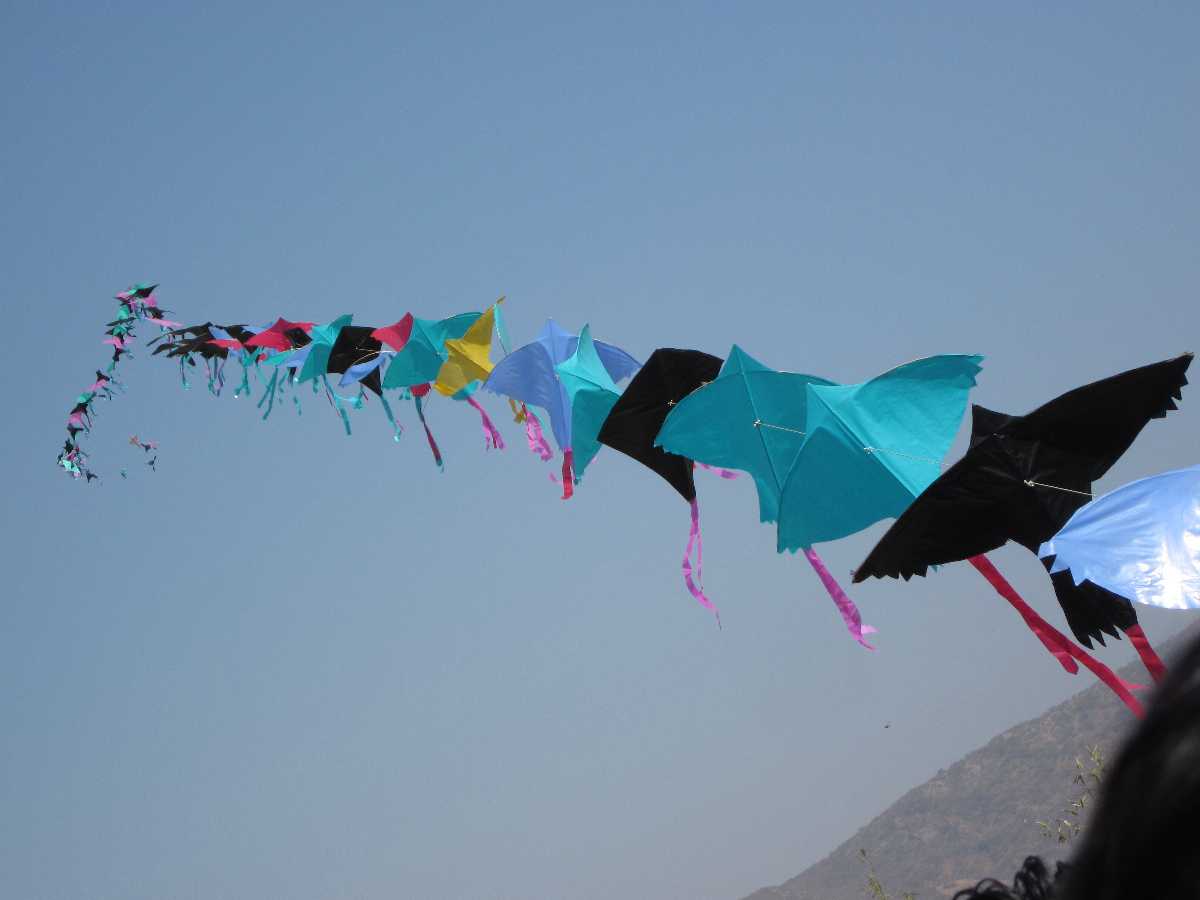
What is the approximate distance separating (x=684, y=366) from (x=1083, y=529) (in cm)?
219

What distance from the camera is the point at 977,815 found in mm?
64125

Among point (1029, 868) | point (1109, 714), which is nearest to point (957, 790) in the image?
point (1109, 714)

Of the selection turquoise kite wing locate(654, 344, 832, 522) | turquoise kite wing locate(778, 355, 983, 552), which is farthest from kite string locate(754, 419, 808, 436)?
turquoise kite wing locate(778, 355, 983, 552)

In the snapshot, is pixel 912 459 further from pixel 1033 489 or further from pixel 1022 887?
pixel 1022 887

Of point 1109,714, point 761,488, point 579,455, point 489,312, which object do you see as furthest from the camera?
point 1109,714

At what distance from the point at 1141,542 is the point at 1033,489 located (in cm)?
43

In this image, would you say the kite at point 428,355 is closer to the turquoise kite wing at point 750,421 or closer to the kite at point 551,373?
the kite at point 551,373

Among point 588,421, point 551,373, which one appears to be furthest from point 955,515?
point 551,373

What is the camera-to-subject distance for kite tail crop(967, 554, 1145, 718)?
406cm

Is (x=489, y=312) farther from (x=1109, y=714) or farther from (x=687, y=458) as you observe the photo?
(x=1109, y=714)

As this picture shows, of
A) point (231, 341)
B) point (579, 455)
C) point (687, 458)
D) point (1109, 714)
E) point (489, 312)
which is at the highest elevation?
point (231, 341)

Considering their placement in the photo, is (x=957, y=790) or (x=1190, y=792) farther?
(x=957, y=790)

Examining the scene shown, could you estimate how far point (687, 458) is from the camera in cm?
580

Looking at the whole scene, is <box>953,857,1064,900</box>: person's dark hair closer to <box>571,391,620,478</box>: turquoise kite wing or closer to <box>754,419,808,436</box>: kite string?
<box>754,419,808,436</box>: kite string
